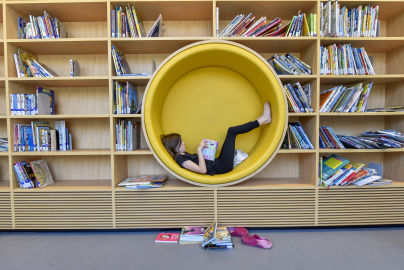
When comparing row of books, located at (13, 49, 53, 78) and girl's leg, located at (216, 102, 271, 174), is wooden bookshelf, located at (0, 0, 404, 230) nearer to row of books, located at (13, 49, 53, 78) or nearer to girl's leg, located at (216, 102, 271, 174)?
row of books, located at (13, 49, 53, 78)

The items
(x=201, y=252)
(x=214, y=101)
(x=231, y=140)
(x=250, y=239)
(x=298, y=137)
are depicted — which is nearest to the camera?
(x=201, y=252)

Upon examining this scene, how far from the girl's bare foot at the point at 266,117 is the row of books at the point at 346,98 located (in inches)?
21.2

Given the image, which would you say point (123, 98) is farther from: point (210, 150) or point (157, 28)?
point (210, 150)

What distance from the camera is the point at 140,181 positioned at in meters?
2.45

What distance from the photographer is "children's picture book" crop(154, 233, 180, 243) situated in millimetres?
2223

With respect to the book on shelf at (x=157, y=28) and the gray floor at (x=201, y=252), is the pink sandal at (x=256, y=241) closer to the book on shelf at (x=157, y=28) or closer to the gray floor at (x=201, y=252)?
the gray floor at (x=201, y=252)

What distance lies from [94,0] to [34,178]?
6.55 feet

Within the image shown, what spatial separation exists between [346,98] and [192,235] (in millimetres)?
2134

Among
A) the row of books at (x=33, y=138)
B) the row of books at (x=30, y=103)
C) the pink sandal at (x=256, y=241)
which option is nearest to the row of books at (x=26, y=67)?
the row of books at (x=30, y=103)

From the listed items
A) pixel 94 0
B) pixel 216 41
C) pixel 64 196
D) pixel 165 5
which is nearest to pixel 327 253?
pixel 216 41

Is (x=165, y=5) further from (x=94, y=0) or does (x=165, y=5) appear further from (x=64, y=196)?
(x=64, y=196)

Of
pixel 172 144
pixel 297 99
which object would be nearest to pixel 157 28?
pixel 172 144

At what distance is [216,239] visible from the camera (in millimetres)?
2107

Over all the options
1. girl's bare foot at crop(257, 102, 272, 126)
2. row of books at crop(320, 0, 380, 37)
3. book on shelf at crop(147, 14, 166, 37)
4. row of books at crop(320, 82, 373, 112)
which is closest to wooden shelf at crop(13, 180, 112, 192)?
book on shelf at crop(147, 14, 166, 37)
